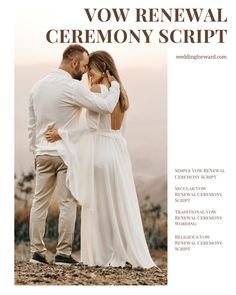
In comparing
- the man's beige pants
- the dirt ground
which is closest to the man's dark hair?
the man's beige pants

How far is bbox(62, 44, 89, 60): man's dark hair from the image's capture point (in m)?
15.7

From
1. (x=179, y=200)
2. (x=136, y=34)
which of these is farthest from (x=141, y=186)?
(x=136, y=34)

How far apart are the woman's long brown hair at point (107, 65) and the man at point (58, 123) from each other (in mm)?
47

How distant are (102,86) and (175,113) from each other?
2.23 feet

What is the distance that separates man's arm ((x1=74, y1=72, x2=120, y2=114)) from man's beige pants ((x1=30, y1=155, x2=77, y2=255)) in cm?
54

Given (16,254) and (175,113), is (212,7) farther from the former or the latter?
(16,254)

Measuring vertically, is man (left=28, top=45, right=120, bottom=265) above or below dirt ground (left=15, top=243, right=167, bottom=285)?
above

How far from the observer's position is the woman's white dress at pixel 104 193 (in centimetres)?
1565

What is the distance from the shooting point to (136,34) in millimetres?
15703

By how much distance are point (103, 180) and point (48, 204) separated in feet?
1.74

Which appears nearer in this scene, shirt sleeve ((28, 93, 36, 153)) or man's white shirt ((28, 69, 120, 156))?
man's white shirt ((28, 69, 120, 156))

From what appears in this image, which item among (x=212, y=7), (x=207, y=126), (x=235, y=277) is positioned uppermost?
(x=212, y=7)

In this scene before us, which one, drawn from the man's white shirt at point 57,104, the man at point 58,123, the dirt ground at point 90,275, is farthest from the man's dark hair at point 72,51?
the dirt ground at point 90,275

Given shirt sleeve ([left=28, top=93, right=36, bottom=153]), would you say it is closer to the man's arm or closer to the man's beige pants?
the man's beige pants
